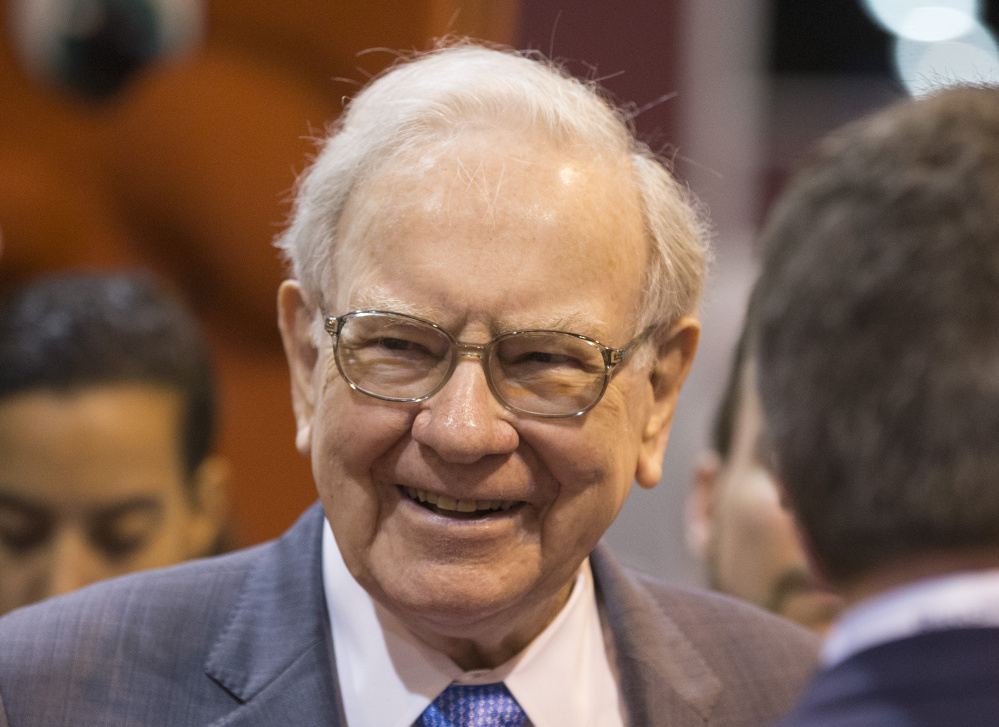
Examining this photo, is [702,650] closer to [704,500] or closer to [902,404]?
[704,500]

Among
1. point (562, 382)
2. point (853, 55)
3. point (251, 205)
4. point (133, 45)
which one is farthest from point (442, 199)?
point (853, 55)

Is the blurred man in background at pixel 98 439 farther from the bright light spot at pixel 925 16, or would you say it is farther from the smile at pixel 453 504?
the bright light spot at pixel 925 16

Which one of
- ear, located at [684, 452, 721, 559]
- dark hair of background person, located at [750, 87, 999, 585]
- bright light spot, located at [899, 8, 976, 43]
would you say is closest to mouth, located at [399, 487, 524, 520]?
dark hair of background person, located at [750, 87, 999, 585]

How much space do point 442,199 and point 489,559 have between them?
55cm

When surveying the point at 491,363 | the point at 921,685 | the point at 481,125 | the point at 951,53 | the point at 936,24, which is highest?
the point at 936,24

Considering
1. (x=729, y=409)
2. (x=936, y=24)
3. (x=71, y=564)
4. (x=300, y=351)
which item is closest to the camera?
(x=300, y=351)

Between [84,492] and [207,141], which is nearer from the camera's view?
[84,492]

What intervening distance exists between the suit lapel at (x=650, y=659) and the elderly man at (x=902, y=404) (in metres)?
0.89

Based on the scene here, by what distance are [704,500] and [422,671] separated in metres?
1.45

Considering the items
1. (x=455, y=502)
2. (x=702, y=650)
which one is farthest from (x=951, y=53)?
(x=455, y=502)

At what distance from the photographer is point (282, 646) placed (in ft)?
5.77

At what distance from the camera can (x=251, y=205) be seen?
12.0 feet

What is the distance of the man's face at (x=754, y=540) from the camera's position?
269 cm

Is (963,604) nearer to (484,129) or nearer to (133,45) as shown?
(484,129)
